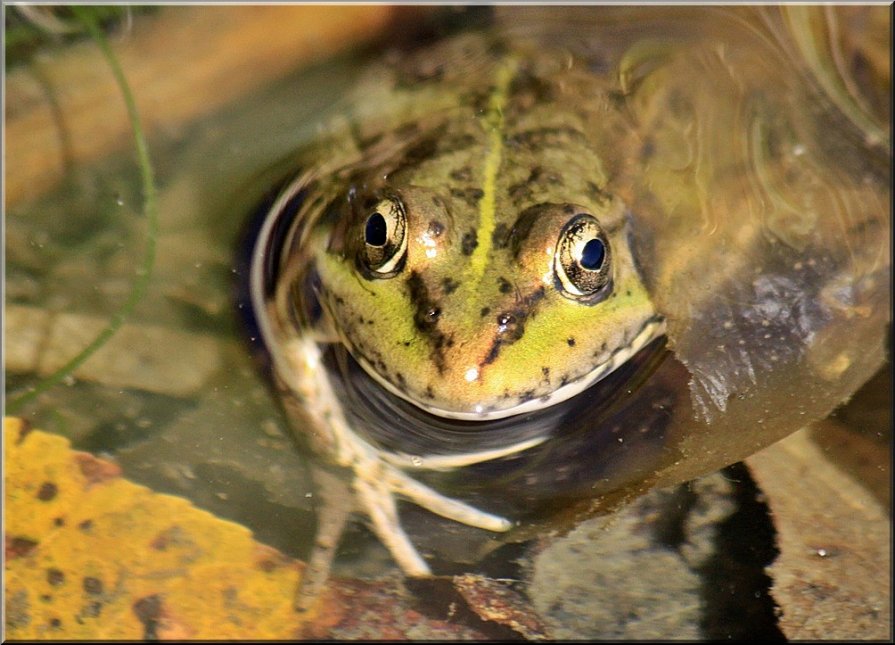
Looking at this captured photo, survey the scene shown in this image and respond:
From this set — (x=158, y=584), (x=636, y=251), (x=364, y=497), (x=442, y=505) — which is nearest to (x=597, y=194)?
(x=636, y=251)

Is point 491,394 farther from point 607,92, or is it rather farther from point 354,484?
point 607,92

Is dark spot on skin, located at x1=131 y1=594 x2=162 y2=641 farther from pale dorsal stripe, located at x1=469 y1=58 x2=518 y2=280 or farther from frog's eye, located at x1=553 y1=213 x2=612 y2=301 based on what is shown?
frog's eye, located at x1=553 y1=213 x2=612 y2=301

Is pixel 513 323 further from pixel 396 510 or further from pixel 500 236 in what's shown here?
pixel 396 510

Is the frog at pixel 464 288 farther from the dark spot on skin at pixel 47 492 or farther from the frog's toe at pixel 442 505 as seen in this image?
the dark spot on skin at pixel 47 492

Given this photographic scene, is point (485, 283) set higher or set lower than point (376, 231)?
lower

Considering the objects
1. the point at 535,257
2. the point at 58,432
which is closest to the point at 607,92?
the point at 535,257

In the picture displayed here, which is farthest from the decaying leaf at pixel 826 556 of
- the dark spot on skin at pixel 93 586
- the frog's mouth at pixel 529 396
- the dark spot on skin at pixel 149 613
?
the dark spot on skin at pixel 93 586
